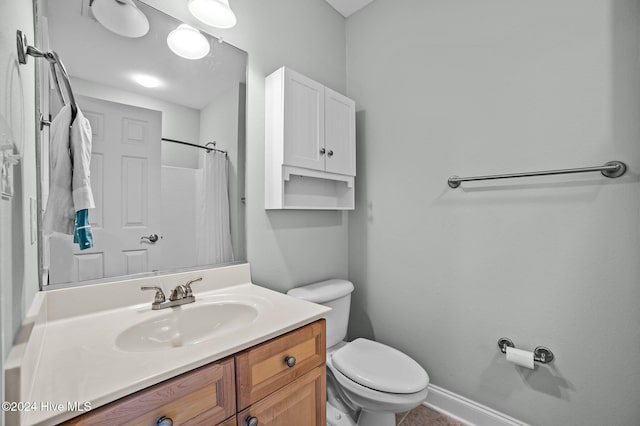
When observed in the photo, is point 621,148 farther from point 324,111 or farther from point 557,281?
point 324,111

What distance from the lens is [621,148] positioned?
113 cm

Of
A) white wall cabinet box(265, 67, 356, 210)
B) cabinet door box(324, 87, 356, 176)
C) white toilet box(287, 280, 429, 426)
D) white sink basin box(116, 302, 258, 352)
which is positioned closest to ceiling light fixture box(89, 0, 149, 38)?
white wall cabinet box(265, 67, 356, 210)

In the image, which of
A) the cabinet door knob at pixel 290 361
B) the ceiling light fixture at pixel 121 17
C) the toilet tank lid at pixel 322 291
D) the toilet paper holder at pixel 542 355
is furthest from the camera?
the toilet tank lid at pixel 322 291

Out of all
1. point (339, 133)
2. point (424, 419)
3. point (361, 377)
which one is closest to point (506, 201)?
point (339, 133)

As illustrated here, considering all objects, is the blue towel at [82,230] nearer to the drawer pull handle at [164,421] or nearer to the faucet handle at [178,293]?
the faucet handle at [178,293]

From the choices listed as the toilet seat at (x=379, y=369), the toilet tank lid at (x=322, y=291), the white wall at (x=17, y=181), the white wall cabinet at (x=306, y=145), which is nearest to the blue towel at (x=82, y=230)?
the white wall at (x=17, y=181)

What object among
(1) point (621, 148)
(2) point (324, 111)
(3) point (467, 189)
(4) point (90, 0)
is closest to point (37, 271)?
(4) point (90, 0)

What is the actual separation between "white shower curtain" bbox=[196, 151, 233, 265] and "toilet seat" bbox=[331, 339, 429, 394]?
0.75 meters

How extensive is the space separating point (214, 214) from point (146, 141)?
403mm

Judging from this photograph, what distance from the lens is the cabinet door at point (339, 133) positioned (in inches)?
65.1

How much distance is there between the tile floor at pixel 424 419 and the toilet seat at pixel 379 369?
41cm

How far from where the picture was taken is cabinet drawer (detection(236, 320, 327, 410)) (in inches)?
30.7

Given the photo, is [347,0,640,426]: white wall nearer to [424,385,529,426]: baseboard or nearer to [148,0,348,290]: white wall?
[424,385,529,426]: baseboard

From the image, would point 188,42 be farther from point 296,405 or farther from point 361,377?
point 361,377
